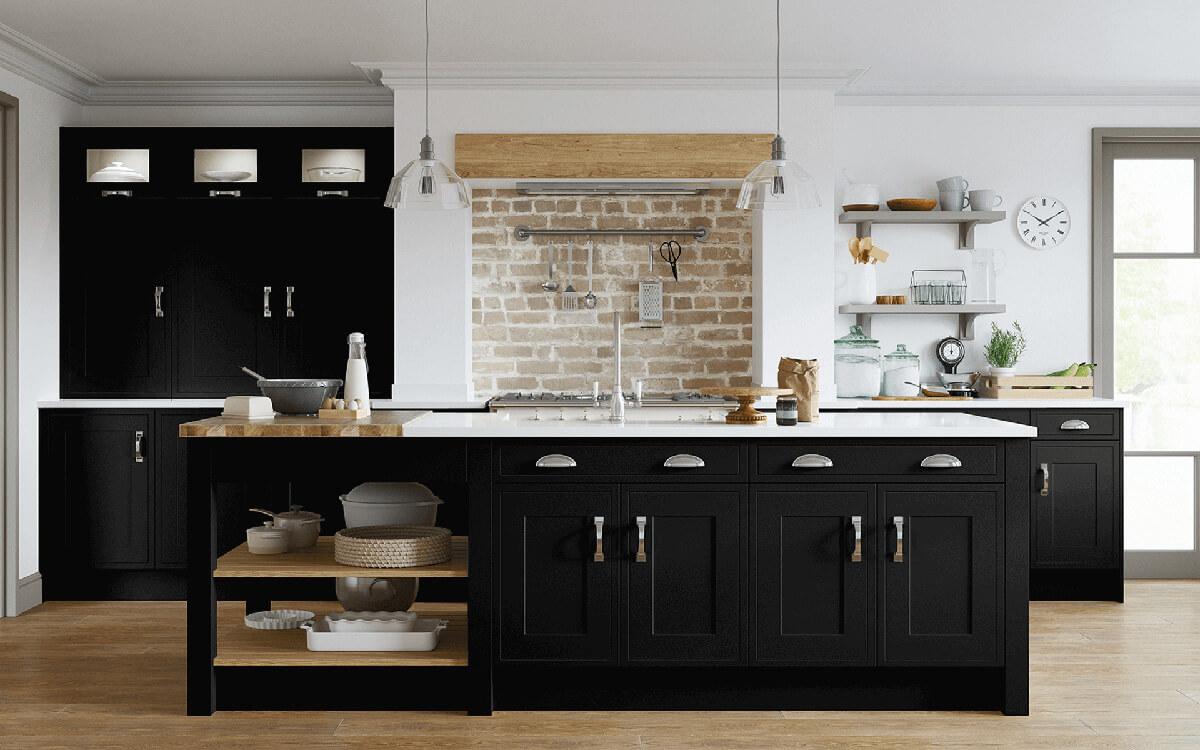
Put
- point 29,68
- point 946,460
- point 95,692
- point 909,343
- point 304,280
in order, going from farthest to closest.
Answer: point 909,343 < point 304,280 < point 29,68 < point 95,692 < point 946,460

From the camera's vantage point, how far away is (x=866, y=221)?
5.73 metres

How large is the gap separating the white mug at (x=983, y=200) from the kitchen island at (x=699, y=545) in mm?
2566

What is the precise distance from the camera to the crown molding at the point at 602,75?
17.3 feet

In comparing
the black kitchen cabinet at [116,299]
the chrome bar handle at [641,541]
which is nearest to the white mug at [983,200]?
the chrome bar handle at [641,541]

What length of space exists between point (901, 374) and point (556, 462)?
2.74 meters

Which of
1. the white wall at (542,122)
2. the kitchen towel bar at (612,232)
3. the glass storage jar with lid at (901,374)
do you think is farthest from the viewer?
the kitchen towel bar at (612,232)

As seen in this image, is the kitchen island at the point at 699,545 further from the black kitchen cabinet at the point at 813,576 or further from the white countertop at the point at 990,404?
the white countertop at the point at 990,404

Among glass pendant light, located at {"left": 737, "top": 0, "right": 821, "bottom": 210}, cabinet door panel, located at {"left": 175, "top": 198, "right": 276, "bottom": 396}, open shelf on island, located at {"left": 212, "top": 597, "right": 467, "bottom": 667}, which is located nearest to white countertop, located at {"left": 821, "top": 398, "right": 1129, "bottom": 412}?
glass pendant light, located at {"left": 737, "top": 0, "right": 821, "bottom": 210}

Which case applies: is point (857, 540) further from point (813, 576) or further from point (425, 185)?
point (425, 185)

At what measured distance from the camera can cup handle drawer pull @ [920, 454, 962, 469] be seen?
3465 millimetres

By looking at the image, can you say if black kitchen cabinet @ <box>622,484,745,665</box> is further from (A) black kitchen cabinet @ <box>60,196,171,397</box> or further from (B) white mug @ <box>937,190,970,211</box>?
(A) black kitchen cabinet @ <box>60,196,171,397</box>

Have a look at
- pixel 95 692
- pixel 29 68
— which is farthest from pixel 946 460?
pixel 29 68

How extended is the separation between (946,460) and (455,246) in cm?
278

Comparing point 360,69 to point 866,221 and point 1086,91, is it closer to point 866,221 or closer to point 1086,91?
point 866,221
